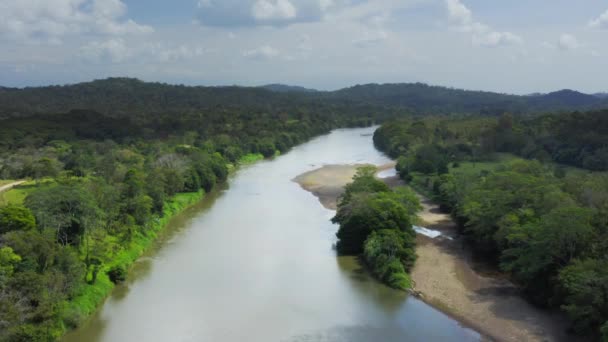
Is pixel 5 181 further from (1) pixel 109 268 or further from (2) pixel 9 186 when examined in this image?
(1) pixel 109 268

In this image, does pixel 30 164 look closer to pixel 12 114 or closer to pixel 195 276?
pixel 195 276

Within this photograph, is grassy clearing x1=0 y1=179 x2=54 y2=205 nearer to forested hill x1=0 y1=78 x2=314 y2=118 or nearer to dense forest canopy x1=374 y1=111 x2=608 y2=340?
dense forest canopy x1=374 y1=111 x2=608 y2=340

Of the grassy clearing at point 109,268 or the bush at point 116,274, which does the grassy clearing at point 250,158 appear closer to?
the grassy clearing at point 109,268

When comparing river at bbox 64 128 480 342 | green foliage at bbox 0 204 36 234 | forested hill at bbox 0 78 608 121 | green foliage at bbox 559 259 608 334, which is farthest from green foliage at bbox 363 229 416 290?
forested hill at bbox 0 78 608 121

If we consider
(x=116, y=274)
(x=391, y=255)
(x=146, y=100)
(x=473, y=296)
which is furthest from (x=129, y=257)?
(x=146, y=100)

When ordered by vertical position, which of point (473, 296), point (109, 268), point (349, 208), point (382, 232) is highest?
point (349, 208)

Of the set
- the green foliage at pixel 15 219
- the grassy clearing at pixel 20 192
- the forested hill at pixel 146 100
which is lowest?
the grassy clearing at pixel 20 192

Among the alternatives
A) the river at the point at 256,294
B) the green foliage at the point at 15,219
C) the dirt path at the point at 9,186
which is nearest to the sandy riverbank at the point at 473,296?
the river at the point at 256,294
